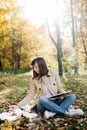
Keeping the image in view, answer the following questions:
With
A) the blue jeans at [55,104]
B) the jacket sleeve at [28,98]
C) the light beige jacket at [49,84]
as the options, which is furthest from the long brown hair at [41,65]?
the blue jeans at [55,104]

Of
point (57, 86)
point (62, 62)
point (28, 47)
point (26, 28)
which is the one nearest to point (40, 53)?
point (28, 47)

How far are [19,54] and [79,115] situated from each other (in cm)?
3772

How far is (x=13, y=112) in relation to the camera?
7.32 metres

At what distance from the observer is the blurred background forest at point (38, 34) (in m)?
29.4

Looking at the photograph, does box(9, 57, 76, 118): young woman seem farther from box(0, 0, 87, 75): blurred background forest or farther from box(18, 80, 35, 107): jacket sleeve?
box(0, 0, 87, 75): blurred background forest

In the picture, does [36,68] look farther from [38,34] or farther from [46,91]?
[38,34]

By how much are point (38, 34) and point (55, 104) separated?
114 feet

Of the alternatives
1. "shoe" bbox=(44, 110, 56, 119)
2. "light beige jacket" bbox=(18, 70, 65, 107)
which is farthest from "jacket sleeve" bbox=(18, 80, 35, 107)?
"shoe" bbox=(44, 110, 56, 119)

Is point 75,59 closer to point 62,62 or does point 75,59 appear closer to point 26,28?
point 62,62

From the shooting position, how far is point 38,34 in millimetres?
41719

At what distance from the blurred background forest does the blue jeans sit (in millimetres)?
16523

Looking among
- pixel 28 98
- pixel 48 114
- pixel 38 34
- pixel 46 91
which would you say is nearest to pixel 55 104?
pixel 48 114

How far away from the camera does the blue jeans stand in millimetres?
7184

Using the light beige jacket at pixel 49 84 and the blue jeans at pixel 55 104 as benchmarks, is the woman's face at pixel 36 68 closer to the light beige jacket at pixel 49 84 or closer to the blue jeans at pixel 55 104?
the light beige jacket at pixel 49 84
